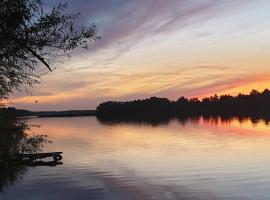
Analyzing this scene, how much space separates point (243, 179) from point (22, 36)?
31.1 metres

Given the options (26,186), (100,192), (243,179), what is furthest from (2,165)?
(243,179)

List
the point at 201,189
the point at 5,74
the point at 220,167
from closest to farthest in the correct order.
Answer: the point at 5,74
the point at 201,189
the point at 220,167

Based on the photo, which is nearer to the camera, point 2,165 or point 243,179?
point 2,165

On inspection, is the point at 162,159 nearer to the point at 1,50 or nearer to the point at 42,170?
the point at 42,170

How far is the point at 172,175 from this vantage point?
45781mm

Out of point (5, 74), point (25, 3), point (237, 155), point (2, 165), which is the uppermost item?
point (25, 3)

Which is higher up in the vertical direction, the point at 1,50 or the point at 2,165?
the point at 1,50

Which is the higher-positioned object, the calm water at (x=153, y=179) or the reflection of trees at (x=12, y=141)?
the reflection of trees at (x=12, y=141)

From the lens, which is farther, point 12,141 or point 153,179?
point 153,179

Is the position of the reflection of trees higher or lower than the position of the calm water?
higher

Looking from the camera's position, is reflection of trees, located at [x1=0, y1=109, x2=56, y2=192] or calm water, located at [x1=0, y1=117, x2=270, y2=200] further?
calm water, located at [x1=0, y1=117, x2=270, y2=200]

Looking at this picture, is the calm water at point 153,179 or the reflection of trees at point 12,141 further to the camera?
the calm water at point 153,179

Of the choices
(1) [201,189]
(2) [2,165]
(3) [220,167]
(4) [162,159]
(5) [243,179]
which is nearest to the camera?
(2) [2,165]

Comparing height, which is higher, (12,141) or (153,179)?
(12,141)
